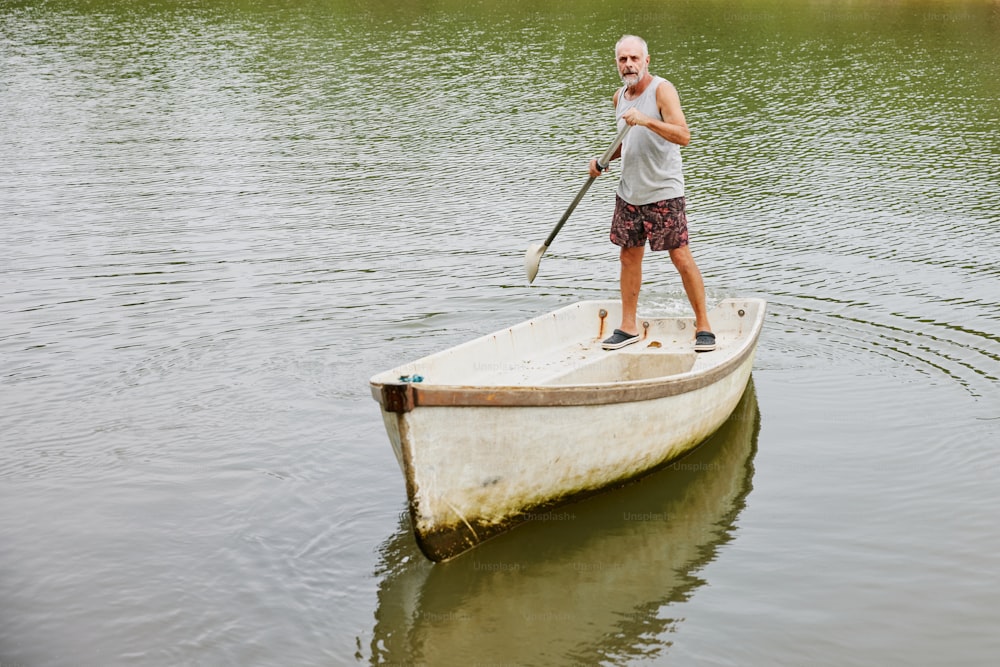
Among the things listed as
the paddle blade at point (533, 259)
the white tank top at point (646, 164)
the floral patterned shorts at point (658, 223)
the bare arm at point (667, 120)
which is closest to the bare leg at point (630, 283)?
the floral patterned shorts at point (658, 223)

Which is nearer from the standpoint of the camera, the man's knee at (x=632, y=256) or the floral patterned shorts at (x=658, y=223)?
the floral patterned shorts at (x=658, y=223)

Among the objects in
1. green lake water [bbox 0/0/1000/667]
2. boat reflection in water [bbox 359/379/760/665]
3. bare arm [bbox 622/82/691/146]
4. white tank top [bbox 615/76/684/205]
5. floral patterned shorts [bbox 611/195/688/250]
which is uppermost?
bare arm [bbox 622/82/691/146]

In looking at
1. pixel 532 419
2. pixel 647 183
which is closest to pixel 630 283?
pixel 647 183

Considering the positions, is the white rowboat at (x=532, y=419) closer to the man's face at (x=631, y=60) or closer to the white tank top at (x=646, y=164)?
the white tank top at (x=646, y=164)

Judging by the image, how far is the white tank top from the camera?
7879 millimetres

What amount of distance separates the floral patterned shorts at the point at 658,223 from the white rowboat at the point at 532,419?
2.55 ft

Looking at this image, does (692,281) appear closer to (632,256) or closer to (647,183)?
(632,256)

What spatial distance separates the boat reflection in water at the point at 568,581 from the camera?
5859 mm

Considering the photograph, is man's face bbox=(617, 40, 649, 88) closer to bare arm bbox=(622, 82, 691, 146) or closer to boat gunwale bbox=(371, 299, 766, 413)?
bare arm bbox=(622, 82, 691, 146)

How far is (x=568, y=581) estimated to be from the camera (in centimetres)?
647

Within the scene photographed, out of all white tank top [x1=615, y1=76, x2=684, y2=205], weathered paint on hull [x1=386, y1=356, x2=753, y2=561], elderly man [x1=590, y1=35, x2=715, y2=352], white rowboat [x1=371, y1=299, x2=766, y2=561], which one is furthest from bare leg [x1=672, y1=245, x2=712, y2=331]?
weathered paint on hull [x1=386, y1=356, x2=753, y2=561]

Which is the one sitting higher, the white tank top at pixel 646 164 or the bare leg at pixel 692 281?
the white tank top at pixel 646 164

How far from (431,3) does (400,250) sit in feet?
88.2

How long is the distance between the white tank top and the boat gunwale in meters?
1.25
